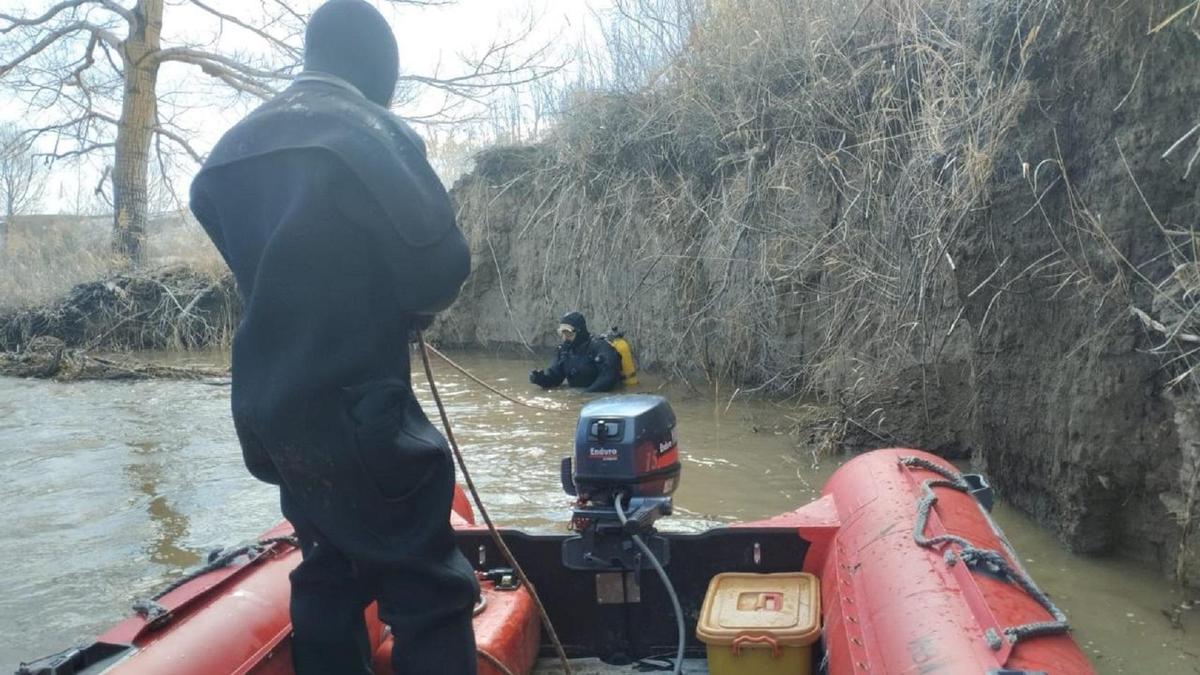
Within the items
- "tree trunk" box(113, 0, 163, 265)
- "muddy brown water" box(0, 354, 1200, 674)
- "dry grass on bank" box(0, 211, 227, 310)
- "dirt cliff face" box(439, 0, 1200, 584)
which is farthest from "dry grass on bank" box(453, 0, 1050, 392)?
"tree trunk" box(113, 0, 163, 265)

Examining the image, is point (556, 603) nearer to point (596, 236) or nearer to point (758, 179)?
point (758, 179)

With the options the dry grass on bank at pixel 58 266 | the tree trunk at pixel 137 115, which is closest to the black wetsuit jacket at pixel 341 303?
the dry grass on bank at pixel 58 266

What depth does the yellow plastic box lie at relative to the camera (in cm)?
280

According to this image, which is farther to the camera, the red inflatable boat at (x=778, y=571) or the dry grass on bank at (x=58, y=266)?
the dry grass on bank at (x=58, y=266)

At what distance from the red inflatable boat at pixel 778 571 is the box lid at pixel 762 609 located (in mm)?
53

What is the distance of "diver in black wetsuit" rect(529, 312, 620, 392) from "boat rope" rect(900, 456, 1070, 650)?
5431 millimetres

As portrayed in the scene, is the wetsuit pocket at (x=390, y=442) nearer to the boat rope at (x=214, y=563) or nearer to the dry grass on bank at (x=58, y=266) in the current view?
the boat rope at (x=214, y=563)

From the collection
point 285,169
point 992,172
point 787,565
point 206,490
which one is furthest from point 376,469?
point 206,490

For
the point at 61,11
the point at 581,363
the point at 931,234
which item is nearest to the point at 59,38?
the point at 61,11

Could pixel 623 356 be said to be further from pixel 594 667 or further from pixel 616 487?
pixel 616 487

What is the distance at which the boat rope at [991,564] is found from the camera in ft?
7.09

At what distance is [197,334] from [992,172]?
476 inches

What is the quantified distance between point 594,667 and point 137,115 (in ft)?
58.1

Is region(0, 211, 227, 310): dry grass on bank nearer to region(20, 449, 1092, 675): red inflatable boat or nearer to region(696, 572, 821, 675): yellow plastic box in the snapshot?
region(20, 449, 1092, 675): red inflatable boat
